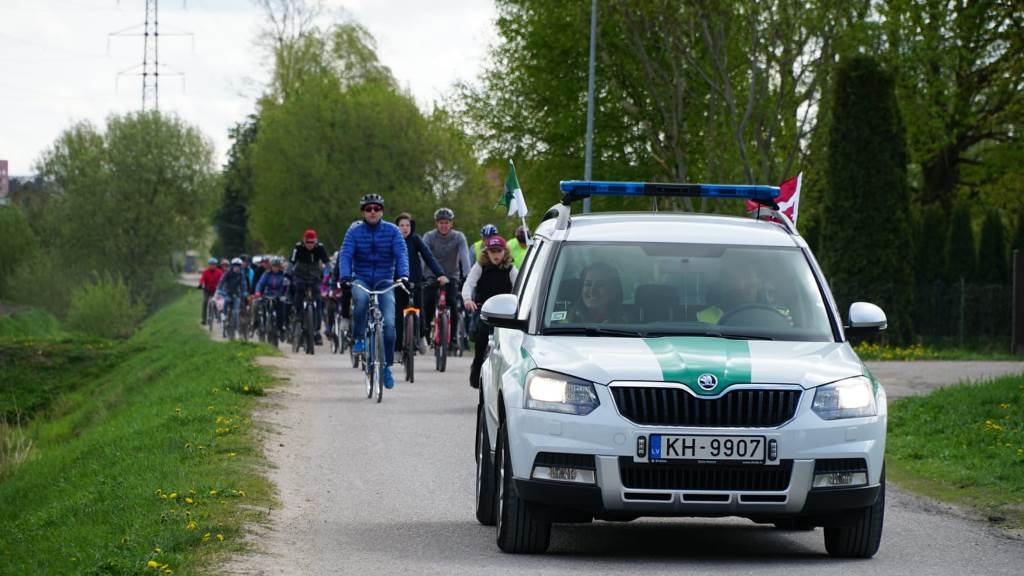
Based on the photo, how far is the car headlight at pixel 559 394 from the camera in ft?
27.5

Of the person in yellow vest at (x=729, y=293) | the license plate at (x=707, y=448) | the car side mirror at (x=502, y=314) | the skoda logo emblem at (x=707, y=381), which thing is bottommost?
the license plate at (x=707, y=448)

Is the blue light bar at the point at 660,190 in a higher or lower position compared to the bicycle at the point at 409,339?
higher

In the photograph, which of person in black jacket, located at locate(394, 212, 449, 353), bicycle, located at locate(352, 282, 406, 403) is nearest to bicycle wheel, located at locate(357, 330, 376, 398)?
bicycle, located at locate(352, 282, 406, 403)

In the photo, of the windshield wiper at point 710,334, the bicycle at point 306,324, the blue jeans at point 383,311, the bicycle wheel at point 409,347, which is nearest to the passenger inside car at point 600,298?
the windshield wiper at point 710,334

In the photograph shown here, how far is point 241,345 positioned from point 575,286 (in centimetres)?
2350

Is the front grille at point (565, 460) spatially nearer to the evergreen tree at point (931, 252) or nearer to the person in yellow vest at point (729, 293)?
the person in yellow vest at point (729, 293)

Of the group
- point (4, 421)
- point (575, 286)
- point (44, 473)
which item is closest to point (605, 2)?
point (4, 421)

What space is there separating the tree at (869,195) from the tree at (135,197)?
53.2 metres

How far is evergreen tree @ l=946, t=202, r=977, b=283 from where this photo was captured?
39.3 metres

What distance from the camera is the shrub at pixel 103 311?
73.3 meters

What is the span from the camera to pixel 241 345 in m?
32.4

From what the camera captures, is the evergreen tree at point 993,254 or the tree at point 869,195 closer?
the tree at point 869,195

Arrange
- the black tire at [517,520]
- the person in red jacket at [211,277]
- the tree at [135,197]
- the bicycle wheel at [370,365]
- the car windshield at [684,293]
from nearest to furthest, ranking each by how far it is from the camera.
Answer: the black tire at [517,520], the car windshield at [684,293], the bicycle wheel at [370,365], the person in red jacket at [211,277], the tree at [135,197]

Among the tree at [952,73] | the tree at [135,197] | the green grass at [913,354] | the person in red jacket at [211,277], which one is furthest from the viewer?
the tree at [135,197]
